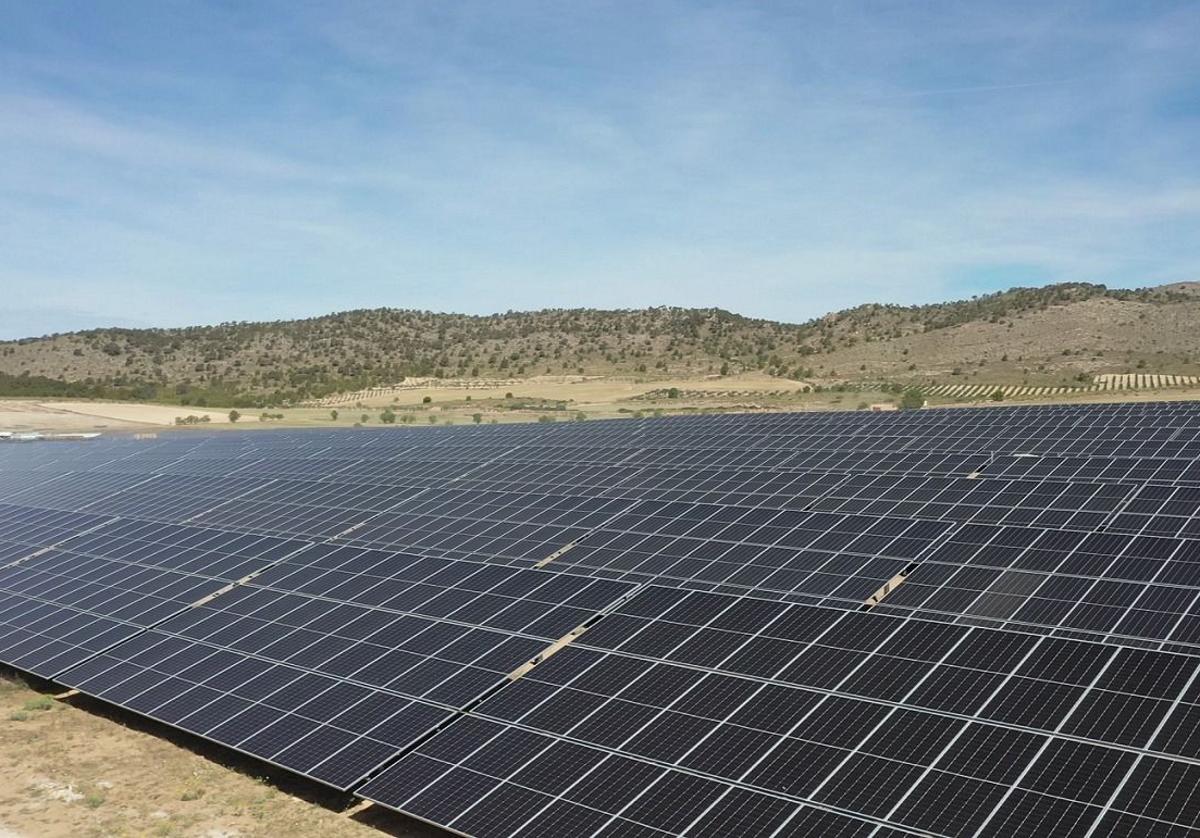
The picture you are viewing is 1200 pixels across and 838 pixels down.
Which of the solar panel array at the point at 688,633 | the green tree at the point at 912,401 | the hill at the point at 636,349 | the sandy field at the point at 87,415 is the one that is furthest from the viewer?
the hill at the point at 636,349

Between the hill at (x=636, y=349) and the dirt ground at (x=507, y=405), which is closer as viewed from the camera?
the dirt ground at (x=507, y=405)

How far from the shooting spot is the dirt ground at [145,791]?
16.1 meters

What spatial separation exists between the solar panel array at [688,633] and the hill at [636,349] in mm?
85352

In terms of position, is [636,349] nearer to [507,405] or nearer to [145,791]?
[507,405]

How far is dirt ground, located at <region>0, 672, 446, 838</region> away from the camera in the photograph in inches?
634

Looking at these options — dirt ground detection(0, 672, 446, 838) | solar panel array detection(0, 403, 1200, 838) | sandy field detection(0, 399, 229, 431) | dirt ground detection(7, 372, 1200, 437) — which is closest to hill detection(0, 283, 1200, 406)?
sandy field detection(0, 399, 229, 431)

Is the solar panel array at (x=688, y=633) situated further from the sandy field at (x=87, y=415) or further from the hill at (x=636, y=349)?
the hill at (x=636, y=349)

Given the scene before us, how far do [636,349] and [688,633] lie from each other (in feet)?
453

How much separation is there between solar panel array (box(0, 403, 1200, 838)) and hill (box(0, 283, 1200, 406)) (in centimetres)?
8535

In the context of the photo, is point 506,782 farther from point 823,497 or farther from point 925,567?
point 823,497

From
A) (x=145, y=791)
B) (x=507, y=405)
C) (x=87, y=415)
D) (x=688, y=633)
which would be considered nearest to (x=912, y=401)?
(x=507, y=405)

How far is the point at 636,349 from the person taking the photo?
154m

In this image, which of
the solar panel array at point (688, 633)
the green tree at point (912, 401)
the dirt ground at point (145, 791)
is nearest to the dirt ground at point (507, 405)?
the green tree at point (912, 401)

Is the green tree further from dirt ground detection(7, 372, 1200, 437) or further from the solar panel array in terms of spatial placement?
the solar panel array
